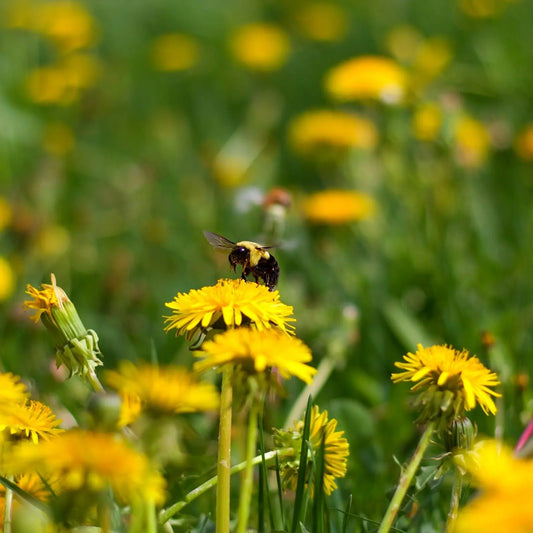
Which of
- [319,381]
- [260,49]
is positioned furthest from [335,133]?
[319,381]

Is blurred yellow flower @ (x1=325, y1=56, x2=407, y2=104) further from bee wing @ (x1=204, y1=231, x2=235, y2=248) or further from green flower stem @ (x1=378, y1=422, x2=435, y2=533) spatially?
green flower stem @ (x1=378, y1=422, x2=435, y2=533)

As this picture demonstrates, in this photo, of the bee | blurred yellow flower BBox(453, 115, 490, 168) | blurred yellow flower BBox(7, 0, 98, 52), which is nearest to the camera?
the bee

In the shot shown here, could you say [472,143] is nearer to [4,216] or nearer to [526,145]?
[526,145]

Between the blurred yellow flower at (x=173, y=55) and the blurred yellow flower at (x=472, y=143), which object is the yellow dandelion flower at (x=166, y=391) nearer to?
the blurred yellow flower at (x=472, y=143)

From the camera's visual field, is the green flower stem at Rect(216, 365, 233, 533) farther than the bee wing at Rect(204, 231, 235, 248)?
No

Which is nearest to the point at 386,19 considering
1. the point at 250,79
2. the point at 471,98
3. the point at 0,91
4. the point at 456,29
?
the point at 456,29

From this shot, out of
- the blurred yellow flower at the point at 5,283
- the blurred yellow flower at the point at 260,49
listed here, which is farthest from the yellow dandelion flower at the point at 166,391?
the blurred yellow flower at the point at 260,49

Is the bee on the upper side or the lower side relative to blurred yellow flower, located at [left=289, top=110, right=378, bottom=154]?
lower

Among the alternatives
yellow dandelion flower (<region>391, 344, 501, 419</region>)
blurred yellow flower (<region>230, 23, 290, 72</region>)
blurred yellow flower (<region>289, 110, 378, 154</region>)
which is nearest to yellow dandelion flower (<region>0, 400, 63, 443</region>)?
yellow dandelion flower (<region>391, 344, 501, 419</region>)
